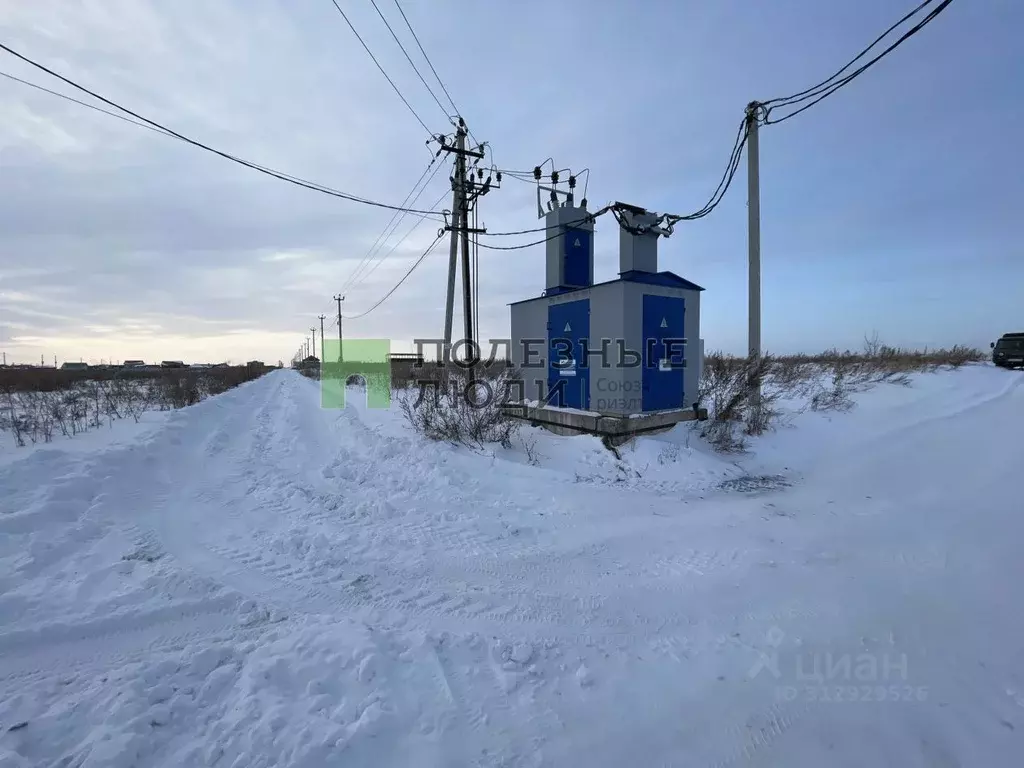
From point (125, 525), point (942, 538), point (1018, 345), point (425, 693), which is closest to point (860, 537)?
point (942, 538)

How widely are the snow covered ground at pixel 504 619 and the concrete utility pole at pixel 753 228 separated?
3921 mm

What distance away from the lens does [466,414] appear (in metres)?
8.41

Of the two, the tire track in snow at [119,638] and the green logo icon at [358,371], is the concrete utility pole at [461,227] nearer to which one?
the green logo icon at [358,371]

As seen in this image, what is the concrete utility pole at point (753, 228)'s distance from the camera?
8.98 meters

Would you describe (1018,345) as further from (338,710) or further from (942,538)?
(338,710)

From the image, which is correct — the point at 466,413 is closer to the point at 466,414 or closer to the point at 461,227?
the point at 466,414

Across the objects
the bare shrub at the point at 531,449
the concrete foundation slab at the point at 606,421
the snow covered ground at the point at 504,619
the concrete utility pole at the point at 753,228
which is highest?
the concrete utility pole at the point at 753,228

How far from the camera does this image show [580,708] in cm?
229

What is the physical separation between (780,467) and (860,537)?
307 cm

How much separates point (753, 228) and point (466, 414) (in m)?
7.16

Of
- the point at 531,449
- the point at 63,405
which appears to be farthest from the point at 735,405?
the point at 63,405

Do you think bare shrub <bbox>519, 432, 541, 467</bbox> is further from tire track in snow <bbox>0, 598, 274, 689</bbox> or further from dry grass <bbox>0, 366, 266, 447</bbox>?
dry grass <bbox>0, 366, 266, 447</bbox>

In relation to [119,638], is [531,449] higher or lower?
higher

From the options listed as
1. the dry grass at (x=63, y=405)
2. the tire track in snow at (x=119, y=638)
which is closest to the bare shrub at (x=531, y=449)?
the tire track in snow at (x=119, y=638)
